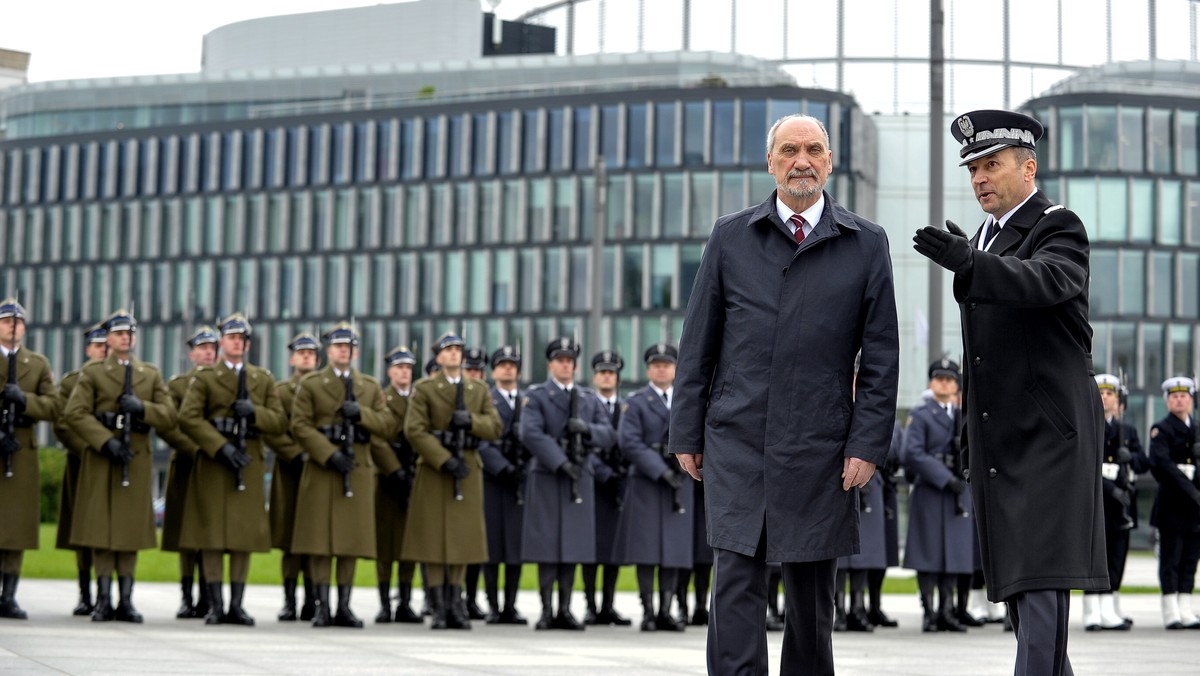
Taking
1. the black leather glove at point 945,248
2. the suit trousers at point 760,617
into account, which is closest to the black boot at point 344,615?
the suit trousers at point 760,617

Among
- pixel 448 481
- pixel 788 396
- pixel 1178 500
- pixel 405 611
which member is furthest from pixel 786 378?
pixel 1178 500

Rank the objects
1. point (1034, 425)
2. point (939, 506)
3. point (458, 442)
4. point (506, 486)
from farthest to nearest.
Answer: point (506, 486) < point (939, 506) < point (458, 442) < point (1034, 425)

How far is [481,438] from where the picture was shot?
13711mm

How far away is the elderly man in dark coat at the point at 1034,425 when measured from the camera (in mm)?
5887

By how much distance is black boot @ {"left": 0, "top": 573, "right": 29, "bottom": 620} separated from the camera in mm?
12867

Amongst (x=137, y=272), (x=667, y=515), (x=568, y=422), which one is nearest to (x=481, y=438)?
(x=568, y=422)

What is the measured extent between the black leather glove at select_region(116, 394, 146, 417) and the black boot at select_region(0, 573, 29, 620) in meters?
1.44

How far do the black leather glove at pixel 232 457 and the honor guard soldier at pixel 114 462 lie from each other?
46 centimetres

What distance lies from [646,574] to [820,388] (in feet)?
26.4

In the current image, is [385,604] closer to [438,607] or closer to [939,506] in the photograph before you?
[438,607]

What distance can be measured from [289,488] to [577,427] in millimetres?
2319

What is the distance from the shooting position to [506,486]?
14727 mm

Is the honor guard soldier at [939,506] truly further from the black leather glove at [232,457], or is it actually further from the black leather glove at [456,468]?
the black leather glove at [232,457]

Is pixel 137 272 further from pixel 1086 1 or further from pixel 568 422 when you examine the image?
pixel 568 422
